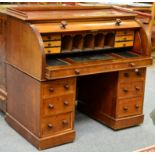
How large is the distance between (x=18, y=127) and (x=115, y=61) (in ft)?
3.06

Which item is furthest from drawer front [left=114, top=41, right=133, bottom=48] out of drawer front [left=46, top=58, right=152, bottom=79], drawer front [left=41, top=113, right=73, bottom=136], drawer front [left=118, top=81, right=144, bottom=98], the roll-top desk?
drawer front [left=41, top=113, right=73, bottom=136]

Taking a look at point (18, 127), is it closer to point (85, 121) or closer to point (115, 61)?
point (85, 121)

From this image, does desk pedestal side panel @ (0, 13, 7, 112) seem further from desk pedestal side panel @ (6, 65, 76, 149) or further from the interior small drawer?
the interior small drawer

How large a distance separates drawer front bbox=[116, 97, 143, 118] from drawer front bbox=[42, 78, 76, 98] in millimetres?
521

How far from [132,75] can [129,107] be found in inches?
11.0

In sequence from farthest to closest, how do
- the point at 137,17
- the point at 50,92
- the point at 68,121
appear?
the point at 137,17 → the point at 68,121 → the point at 50,92

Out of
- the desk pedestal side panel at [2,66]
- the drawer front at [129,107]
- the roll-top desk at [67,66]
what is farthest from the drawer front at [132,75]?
the desk pedestal side panel at [2,66]

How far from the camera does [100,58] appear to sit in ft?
9.34

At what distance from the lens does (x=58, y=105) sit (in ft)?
8.83

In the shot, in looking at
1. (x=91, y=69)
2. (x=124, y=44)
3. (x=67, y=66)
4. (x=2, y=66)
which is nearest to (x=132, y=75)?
(x=124, y=44)

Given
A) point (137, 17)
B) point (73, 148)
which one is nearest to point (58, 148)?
point (73, 148)

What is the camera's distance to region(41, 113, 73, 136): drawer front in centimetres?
268

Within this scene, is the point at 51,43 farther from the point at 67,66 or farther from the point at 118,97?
the point at 118,97

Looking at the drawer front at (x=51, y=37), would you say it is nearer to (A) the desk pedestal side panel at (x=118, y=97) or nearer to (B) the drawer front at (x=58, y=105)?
(B) the drawer front at (x=58, y=105)
